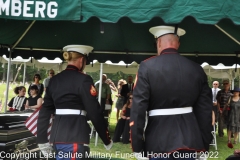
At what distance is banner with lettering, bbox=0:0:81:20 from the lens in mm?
2604

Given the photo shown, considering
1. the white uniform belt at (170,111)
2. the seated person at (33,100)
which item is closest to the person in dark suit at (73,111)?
the white uniform belt at (170,111)

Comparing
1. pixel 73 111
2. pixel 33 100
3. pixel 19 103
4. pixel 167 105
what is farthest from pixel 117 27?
pixel 19 103

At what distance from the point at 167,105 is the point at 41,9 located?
4.32 feet

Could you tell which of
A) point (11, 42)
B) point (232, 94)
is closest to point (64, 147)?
point (11, 42)

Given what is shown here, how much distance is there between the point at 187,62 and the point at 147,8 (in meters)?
0.56

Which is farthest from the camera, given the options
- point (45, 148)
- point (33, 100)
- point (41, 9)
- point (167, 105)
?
point (33, 100)

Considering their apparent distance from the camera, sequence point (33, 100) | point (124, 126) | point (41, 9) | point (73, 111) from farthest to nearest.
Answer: point (124, 126)
point (33, 100)
point (73, 111)
point (41, 9)

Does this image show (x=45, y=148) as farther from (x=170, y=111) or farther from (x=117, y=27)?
(x=117, y=27)

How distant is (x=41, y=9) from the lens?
8.58ft

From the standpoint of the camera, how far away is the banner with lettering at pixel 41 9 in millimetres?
2604

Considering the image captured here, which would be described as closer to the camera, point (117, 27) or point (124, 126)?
point (117, 27)

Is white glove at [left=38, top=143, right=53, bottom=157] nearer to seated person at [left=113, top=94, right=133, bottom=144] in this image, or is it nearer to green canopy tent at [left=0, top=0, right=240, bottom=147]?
green canopy tent at [left=0, top=0, right=240, bottom=147]

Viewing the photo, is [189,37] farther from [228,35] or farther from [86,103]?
[86,103]

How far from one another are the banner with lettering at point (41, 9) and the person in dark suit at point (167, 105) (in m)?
0.76
